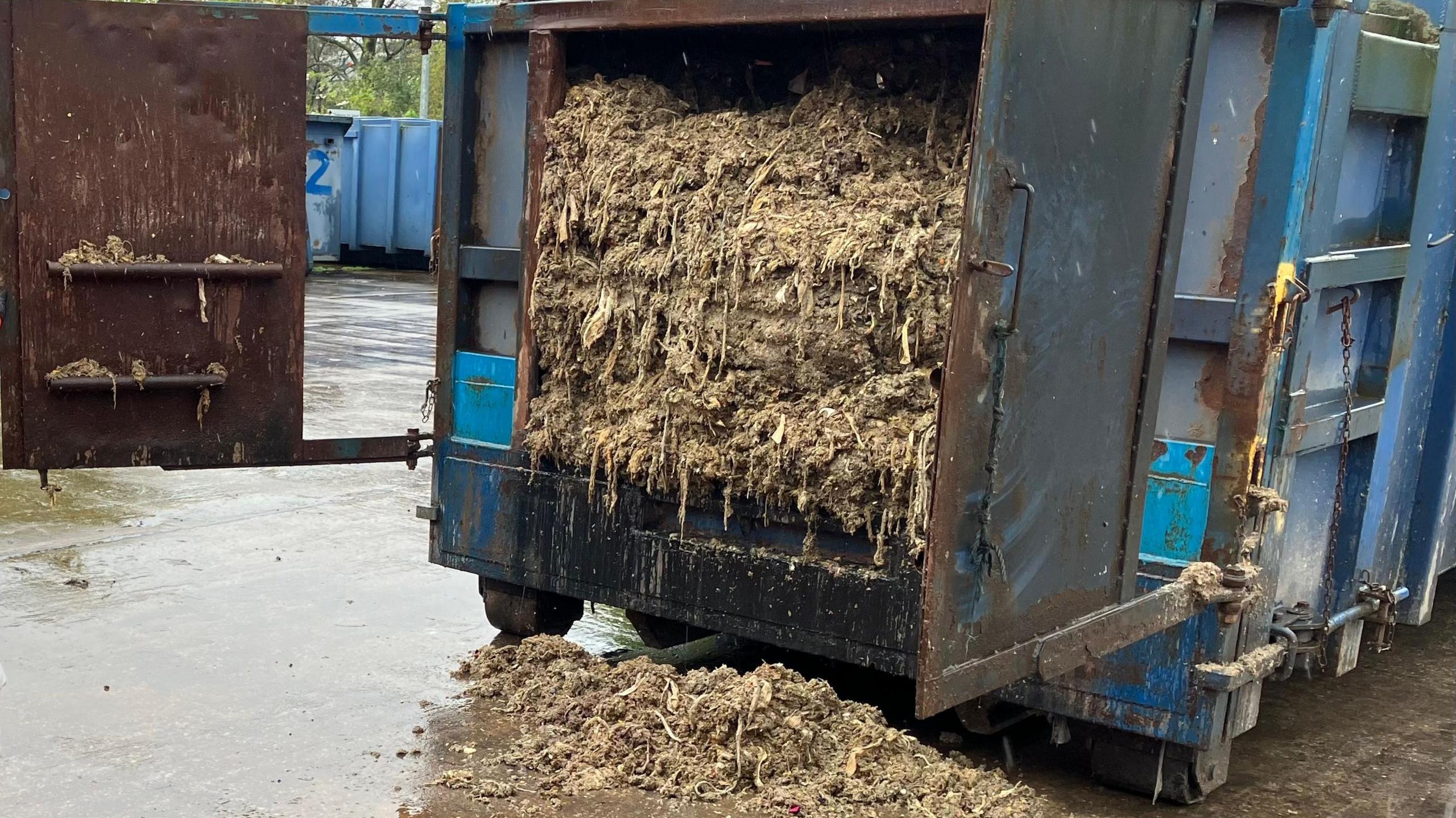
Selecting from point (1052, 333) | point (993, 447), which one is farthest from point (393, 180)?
point (993, 447)

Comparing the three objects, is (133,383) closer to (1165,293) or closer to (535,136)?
(535,136)

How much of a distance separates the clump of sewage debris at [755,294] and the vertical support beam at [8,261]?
5.43 feet

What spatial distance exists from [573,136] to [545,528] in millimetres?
1297

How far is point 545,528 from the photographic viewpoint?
492 centimetres

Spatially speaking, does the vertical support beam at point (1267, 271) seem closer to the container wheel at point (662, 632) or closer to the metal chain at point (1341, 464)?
the metal chain at point (1341, 464)

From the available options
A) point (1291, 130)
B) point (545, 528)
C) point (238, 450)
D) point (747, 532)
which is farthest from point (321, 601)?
point (1291, 130)

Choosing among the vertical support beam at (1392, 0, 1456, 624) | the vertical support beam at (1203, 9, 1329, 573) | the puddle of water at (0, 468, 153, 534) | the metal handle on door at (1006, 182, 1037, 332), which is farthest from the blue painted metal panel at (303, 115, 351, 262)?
the metal handle on door at (1006, 182, 1037, 332)

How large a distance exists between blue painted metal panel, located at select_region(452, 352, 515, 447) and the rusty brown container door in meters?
0.58

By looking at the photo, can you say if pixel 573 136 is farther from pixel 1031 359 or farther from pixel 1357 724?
pixel 1357 724

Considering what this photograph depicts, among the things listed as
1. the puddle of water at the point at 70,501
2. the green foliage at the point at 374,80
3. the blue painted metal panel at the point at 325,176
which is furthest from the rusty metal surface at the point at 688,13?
the green foliage at the point at 374,80

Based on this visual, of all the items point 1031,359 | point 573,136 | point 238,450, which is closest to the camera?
point 1031,359

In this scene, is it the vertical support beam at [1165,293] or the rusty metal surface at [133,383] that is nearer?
the vertical support beam at [1165,293]

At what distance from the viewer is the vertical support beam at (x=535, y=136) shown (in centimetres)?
473

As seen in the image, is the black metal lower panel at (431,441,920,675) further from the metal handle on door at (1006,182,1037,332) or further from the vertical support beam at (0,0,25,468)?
the vertical support beam at (0,0,25,468)
